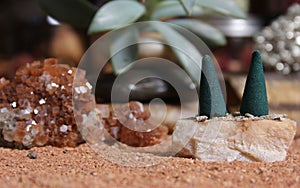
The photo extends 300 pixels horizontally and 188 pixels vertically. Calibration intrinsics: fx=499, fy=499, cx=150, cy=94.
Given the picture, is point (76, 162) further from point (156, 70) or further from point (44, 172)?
point (156, 70)

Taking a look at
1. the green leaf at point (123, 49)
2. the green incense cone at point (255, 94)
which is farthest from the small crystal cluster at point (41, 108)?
the green incense cone at point (255, 94)

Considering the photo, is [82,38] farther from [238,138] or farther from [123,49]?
[238,138]

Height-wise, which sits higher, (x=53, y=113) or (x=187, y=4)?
(x=187, y=4)

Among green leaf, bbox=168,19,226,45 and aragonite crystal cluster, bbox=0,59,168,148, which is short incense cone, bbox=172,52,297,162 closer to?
aragonite crystal cluster, bbox=0,59,168,148

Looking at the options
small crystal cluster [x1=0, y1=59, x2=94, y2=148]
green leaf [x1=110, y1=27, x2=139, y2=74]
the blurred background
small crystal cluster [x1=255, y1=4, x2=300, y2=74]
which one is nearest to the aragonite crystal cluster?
small crystal cluster [x1=0, y1=59, x2=94, y2=148]

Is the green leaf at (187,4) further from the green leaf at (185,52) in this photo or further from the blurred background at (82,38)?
the blurred background at (82,38)

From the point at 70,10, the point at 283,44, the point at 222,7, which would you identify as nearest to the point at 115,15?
the point at 70,10
